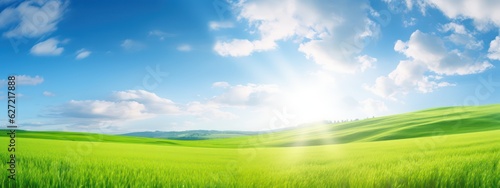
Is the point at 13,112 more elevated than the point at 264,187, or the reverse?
the point at 13,112

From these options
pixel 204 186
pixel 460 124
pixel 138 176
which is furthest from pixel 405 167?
pixel 460 124

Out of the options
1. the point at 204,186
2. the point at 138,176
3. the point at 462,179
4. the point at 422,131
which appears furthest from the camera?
the point at 422,131

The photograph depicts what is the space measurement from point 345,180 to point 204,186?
2.41 m

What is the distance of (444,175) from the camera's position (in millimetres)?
5895

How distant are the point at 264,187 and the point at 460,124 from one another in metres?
63.9

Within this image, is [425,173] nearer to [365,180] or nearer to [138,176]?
[365,180]

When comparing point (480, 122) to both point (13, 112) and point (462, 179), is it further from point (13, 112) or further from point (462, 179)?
point (13, 112)

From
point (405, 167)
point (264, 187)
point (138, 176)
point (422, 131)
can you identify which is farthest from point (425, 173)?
point (422, 131)

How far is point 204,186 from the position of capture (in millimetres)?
4996

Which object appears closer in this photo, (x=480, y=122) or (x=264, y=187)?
(x=264, y=187)

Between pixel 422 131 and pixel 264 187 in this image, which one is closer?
pixel 264 187

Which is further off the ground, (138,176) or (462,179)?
(138,176)

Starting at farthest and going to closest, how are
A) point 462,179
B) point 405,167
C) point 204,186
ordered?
point 405,167 < point 462,179 < point 204,186

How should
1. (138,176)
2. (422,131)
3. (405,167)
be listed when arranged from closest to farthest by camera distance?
1. (138,176)
2. (405,167)
3. (422,131)
